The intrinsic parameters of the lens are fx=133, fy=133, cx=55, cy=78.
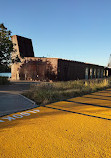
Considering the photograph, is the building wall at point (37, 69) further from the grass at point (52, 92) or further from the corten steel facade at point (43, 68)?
the grass at point (52, 92)

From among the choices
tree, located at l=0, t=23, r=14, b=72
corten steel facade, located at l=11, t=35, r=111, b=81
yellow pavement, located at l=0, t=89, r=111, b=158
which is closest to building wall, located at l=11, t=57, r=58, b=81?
corten steel facade, located at l=11, t=35, r=111, b=81

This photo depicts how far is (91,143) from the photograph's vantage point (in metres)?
3.14

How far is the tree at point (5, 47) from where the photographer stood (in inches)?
545

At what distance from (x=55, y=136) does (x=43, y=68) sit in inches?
600

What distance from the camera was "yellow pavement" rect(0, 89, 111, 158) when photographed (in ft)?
9.00

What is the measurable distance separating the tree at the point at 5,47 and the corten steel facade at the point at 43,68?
14.8ft

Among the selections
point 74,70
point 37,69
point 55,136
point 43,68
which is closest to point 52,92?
point 55,136

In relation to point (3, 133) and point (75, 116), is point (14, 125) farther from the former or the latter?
point (75, 116)

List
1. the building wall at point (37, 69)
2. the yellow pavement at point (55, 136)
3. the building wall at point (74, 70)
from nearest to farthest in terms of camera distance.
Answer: the yellow pavement at point (55, 136) → the building wall at point (37, 69) → the building wall at point (74, 70)

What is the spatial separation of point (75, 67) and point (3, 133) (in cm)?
1764

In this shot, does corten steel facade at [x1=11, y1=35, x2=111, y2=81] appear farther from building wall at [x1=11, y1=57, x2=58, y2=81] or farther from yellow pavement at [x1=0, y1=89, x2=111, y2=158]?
yellow pavement at [x1=0, y1=89, x2=111, y2=158]

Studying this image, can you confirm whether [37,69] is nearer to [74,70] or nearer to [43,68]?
[43,68]

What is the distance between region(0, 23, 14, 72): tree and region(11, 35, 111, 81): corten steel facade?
177 inches

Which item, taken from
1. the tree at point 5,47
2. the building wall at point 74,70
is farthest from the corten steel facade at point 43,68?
the tree at point 5,47
